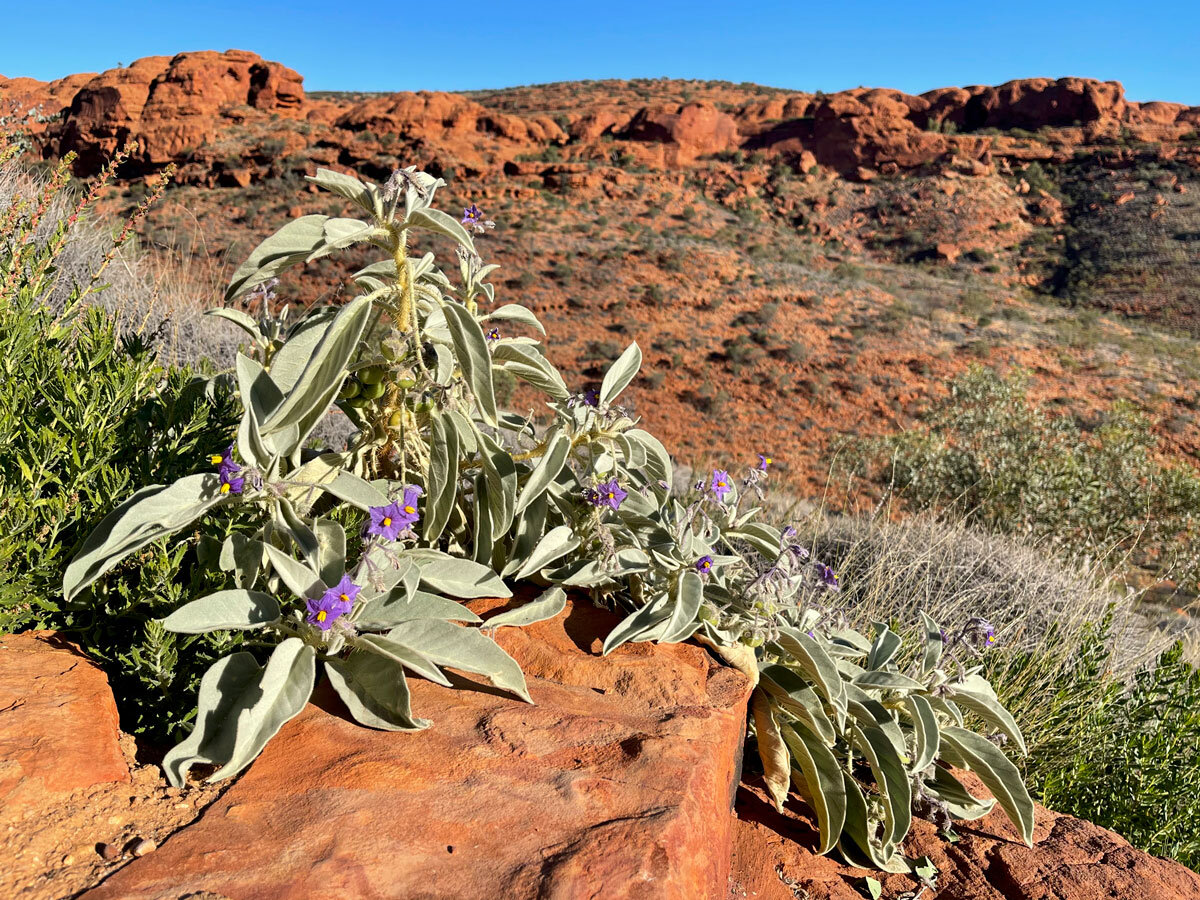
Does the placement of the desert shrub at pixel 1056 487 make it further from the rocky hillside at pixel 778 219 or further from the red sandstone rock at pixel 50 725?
the red sandstone rock at pixel 50 725

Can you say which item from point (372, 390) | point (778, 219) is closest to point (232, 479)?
point (372, 390)

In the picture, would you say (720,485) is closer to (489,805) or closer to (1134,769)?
(489,805)

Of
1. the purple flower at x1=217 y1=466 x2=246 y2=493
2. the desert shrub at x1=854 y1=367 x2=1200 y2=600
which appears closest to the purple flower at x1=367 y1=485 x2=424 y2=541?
the purple flower at x1=217 y1=466 x2=246 y2=493

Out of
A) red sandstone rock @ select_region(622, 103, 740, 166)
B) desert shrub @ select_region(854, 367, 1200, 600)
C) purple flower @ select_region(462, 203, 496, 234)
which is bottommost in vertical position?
desert shrub @ select_region(854, 367, 1200, 600)

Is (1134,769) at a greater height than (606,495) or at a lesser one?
lesser

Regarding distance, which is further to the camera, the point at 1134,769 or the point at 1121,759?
the point at 1121,759

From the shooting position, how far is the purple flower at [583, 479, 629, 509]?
6.95 feet

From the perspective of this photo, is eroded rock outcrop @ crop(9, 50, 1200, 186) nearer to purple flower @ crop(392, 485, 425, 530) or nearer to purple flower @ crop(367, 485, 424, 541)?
purple flower @ crop(392, 485, 425, 530)

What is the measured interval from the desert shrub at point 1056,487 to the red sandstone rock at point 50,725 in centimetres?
835

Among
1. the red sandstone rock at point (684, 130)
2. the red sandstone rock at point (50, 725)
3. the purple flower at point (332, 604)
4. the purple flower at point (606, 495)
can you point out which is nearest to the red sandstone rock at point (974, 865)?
the purple flower at point (606, 495)

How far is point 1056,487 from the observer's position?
31.4 ft

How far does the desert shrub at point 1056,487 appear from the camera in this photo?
932 centimetres

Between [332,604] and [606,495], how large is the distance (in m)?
0.80

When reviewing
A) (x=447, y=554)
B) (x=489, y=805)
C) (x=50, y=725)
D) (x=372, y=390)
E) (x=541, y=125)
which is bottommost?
(x=489, y=805)
